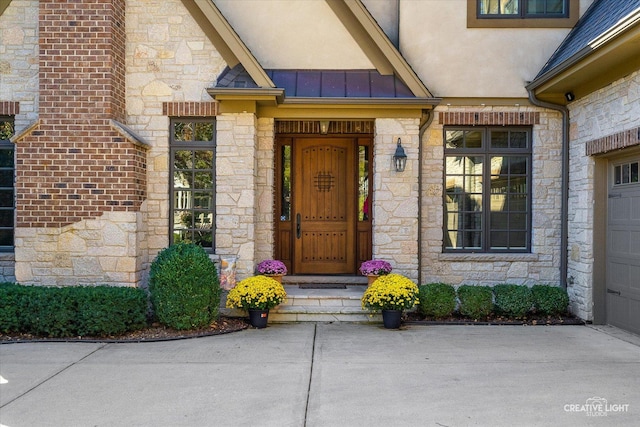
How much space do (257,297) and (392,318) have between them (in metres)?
1.89

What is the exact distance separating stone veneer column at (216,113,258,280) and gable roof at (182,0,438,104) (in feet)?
1.82

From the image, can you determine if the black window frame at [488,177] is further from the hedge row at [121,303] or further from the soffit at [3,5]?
the soffit at [3,5]

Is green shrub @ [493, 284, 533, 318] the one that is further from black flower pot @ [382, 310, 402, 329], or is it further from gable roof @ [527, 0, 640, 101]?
gable roof @ [527, 0, 640, 101]

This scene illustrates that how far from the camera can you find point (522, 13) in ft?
26.7

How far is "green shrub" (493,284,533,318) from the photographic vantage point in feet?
24.6

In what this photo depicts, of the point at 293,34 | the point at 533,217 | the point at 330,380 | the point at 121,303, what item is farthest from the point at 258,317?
the point at 533,217

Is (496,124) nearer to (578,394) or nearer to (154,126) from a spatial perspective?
(578,394)

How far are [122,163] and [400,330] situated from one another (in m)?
4.48

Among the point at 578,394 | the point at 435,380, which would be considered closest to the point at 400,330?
the point at 435,380

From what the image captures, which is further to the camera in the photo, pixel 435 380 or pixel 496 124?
pixel 496 124

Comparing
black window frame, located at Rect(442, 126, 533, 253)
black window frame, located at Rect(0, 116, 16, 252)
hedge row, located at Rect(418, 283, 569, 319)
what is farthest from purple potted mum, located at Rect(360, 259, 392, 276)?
black window frame, located at Rect(0, 116, 16, 252)

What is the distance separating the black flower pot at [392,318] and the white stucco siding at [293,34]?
384 cm

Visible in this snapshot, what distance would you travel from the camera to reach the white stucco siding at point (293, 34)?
8.05 metres

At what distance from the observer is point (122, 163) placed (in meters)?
6.99
